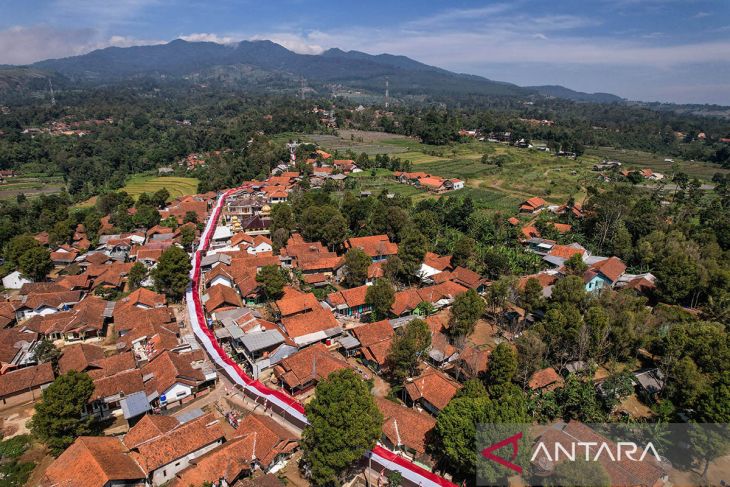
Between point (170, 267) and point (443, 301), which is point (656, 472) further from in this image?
point (170, 267)

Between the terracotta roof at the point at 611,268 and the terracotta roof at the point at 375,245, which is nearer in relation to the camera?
the terracotta roof at the point at 611,268

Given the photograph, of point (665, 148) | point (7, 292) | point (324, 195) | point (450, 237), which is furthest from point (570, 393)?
point (665, 148)

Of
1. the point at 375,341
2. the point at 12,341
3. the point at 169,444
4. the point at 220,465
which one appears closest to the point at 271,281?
the point at 375,341

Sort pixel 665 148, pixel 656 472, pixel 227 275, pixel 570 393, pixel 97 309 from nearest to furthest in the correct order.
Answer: pixel 656 472
pixel 570 393
pixel 97 309
pixel 227 275
pixel 665 148

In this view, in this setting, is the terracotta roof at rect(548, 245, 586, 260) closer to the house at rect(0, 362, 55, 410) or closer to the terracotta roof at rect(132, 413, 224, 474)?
the terracotta roof at rect(132, 413, 224, 474)

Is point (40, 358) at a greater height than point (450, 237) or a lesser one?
lesser

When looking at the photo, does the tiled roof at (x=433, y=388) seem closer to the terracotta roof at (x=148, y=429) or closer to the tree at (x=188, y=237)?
the terracotta roof at (x=148, y=429)

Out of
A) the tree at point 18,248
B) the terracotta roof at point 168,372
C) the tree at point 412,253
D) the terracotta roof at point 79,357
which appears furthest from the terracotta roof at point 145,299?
the tree at point 412,253
